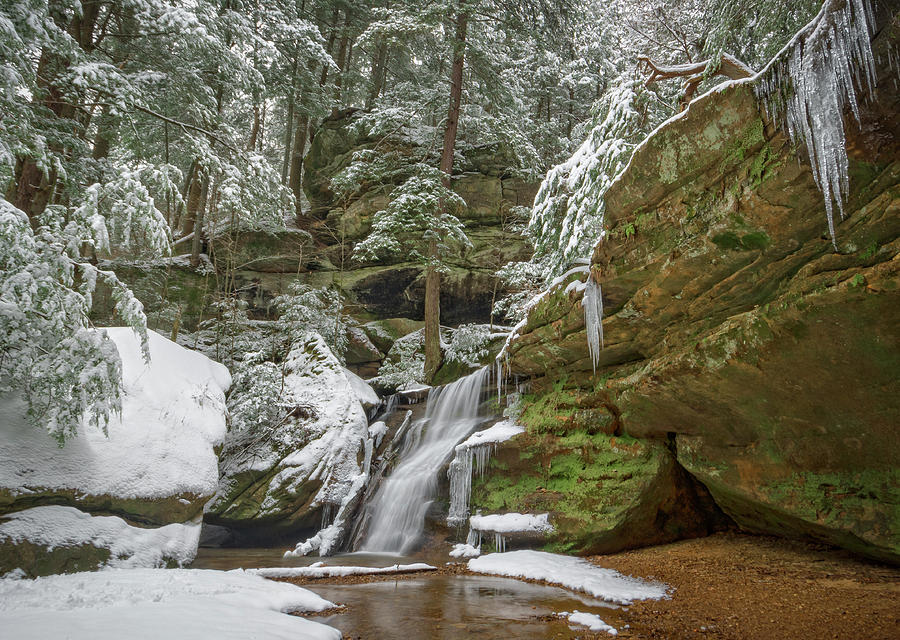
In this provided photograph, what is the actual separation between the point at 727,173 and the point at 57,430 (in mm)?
7241

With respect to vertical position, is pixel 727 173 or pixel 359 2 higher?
pixel 359 2

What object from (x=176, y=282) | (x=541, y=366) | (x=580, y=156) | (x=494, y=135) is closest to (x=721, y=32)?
(x=580, y=156)

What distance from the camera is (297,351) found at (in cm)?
1179

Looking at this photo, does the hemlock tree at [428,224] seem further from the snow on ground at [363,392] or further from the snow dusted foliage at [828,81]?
the snow dusted foliage at [828,81]

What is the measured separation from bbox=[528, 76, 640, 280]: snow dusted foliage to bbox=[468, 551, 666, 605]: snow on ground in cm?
456

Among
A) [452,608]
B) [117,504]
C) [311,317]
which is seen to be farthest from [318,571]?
[311,317]

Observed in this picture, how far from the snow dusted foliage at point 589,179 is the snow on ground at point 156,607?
587 cm

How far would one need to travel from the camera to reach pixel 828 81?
347 cm

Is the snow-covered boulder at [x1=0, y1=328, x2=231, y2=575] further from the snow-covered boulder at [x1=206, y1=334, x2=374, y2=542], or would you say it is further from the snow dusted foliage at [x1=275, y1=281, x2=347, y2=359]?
the snow dusted foliage at [x1=275, y1=281, x2=347, y2=359]

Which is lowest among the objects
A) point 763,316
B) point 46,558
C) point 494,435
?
point 46,558

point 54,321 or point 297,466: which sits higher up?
point 54,321

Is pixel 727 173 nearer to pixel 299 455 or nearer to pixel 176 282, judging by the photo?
pixel 299 455

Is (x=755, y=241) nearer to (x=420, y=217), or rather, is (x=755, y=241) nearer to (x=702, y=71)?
(x=702, y=71)

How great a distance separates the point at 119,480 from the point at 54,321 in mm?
2323
